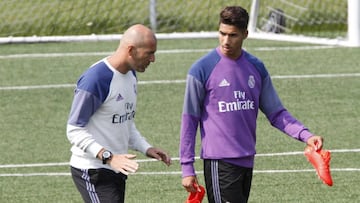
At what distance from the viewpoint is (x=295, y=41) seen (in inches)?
706

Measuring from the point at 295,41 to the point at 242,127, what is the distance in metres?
10.5

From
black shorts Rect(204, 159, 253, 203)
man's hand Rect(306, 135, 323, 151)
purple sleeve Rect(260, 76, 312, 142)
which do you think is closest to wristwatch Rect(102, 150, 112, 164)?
black shorts Rect(204, 159, 253, 203)

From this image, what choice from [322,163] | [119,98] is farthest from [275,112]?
[119,98]

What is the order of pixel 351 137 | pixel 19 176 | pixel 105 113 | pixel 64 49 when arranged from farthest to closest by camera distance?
1. pixel 64 49
2. pixel 351 137
3. pixel 19 176
4. pixel 105 113

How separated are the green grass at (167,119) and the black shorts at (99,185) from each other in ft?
9.44

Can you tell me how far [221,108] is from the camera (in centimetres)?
753

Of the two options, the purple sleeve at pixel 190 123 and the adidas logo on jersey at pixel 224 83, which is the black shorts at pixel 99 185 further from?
the adidas logo on jersey at pixel 224 83

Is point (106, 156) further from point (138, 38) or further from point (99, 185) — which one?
point (138, 38)

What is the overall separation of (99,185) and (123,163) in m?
0.51

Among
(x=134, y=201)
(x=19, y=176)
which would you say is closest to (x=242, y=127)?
(x=134, y=201)

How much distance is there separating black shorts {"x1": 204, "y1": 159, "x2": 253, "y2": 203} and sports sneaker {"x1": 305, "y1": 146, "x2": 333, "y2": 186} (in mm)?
488

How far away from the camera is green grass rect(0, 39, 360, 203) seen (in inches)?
422

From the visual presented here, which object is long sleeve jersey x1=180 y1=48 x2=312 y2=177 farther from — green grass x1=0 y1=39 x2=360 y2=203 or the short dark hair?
green grass x1=0 y1=39 x2=360 y2=203

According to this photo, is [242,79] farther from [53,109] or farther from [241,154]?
[53,109]
